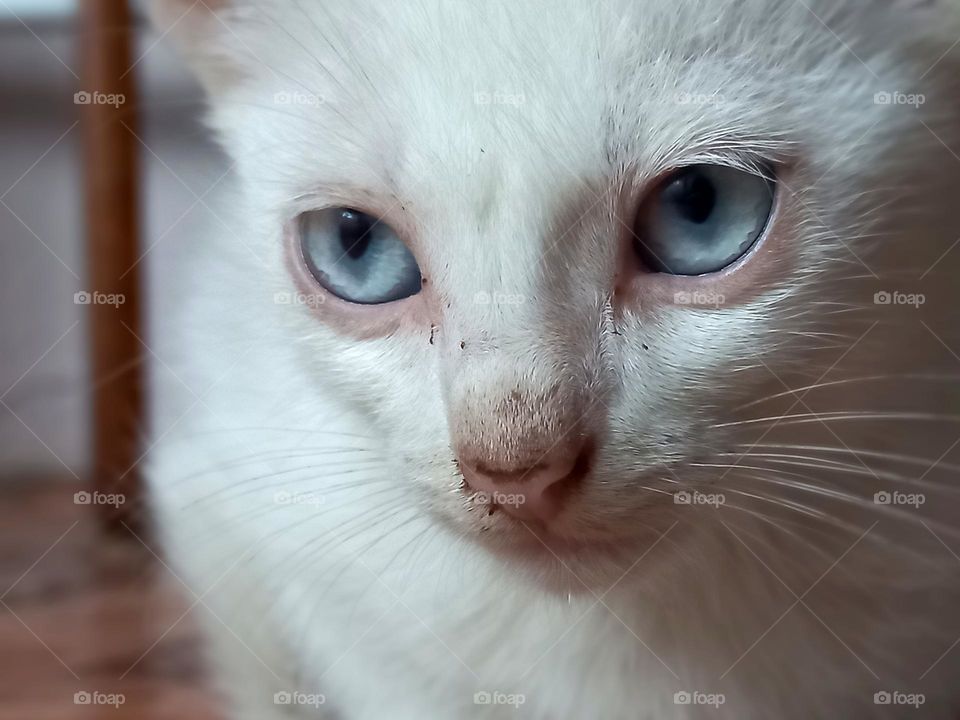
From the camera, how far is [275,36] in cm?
81

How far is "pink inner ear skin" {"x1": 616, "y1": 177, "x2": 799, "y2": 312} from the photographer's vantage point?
63cm

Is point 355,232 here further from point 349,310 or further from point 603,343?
point 603,343

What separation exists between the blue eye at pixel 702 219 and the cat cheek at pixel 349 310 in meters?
0.18

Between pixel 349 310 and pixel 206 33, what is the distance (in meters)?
0.34

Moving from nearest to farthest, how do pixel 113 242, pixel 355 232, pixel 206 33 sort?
pixel 355 232
pixel 206 33
pixel 113 242

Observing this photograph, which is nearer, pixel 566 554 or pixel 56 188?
pixel 566 554

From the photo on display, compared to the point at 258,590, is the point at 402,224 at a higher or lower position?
higher

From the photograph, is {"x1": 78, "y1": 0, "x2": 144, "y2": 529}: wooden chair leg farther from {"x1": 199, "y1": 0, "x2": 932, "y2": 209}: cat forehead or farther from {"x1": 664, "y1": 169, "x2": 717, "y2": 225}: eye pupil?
{"x1": 664, "y1": 169, "x2": 717, "y2": 225}: eye pupil

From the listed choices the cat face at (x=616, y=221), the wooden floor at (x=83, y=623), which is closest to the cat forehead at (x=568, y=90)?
the cat face at (x=616, y=221)

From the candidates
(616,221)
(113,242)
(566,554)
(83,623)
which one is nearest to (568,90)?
(616,221)

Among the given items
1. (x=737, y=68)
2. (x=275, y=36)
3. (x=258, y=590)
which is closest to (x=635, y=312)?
(x=737, y=68)

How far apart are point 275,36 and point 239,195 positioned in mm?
158

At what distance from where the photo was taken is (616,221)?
0.64 m

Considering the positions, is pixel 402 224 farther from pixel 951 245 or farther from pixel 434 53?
pixel 951 245
